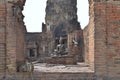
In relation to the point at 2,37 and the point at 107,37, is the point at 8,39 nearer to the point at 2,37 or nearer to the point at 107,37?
the point at 2,37

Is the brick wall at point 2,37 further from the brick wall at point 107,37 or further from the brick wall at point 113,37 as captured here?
the brick wall at point 113,37

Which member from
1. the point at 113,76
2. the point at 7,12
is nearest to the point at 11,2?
the point at 7,12

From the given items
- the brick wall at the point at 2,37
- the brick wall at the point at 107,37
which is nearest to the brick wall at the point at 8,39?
the brick wall at the point at 2,37

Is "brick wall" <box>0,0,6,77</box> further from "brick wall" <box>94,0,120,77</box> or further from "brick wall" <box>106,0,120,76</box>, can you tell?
"brick wall" <box>106,0,120,76</box>

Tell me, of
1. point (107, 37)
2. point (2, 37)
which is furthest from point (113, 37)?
point (2, 37)

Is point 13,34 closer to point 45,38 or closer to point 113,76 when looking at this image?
point 113,76

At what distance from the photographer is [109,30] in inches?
280

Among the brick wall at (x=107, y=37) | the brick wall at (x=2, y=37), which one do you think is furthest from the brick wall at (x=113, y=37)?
the brick wall at (x=2, y=37)

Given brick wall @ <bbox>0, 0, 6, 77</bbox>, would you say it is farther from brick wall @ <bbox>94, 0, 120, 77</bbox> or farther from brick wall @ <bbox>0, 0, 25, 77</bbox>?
brick wall @ <bbox>94, 0, 120, 77</bbox>

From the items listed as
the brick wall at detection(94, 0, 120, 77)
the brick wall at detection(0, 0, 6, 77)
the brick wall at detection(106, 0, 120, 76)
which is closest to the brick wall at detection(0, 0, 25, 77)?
the brick wall at detection(0, 0, 6, 77)

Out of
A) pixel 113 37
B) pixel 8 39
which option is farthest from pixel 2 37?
pixel 113 37

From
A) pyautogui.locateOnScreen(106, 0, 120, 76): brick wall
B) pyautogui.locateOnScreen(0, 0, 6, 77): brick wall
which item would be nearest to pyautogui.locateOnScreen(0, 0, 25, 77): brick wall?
pyautogui.locateOnScreen(0, 0, 6, 77): brick wall

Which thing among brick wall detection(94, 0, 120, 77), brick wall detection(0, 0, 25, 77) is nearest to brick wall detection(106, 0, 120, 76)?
brick wall detection(94, 0, 120, 77)

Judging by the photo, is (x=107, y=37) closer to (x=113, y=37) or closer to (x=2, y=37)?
(x=113, y=37)
